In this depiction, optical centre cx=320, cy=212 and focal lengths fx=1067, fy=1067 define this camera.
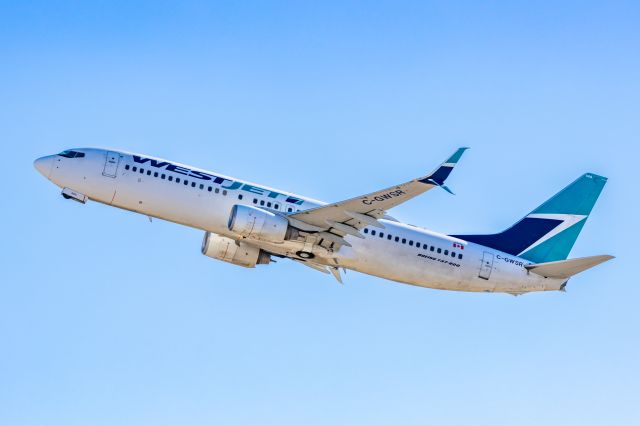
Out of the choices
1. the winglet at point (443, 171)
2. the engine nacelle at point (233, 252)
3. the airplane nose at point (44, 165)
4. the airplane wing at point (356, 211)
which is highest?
the winglet at point (443, 171)

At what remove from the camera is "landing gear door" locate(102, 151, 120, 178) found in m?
53.6

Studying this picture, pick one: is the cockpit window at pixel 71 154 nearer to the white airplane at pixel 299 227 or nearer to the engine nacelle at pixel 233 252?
the white airplane at pixel 299 227

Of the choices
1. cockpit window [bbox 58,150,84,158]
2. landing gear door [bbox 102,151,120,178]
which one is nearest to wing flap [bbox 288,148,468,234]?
landing gear door [bbox 102,151,120,178]

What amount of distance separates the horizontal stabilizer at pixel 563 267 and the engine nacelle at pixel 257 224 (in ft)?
47.1

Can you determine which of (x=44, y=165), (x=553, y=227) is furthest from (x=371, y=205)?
(x=44, y=165)

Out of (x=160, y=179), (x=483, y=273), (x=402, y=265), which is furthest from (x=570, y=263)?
(x=160, y=179)

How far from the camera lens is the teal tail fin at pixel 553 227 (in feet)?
197

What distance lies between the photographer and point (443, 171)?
48250mm

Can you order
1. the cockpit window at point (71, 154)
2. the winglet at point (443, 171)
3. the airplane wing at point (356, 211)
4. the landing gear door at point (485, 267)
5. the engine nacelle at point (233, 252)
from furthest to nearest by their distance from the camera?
1. the landing gear door at point (485, 267)
2. the engine nacelle at point (233, 252)
3. the cockpit window at point (71, 154)
4. the airplane wing at point (356, 211)
5. the winglet at point (443, 171)

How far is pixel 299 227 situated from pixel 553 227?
16412 millimetres

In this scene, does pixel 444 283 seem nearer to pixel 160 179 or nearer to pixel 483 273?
pixel 483 273

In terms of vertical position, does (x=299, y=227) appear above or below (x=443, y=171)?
below

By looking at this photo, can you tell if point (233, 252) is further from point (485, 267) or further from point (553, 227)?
point (553, 227)

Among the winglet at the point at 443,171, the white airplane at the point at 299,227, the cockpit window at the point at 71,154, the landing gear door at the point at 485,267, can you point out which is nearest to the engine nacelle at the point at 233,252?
the white airplane at the point at 299,227
